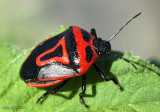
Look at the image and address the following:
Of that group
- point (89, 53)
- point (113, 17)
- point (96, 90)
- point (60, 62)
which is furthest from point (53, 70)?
point (113, 17)

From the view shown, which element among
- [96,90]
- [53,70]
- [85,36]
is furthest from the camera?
[85,36]

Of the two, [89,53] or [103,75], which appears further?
[89,53]

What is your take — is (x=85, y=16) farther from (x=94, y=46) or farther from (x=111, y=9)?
(x=94, y=46)

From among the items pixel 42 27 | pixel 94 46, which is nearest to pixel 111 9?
pixel 42 27

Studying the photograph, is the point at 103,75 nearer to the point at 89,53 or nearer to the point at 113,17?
the point at 89,53

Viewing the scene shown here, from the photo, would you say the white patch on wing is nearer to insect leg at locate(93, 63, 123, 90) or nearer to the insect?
the insect

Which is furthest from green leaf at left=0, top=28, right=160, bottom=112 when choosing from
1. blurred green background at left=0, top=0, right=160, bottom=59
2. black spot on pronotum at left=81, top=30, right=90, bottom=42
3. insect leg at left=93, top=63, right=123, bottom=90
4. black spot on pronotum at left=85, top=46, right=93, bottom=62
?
blurred green background at left=0, top=0, right=160, bottom=59

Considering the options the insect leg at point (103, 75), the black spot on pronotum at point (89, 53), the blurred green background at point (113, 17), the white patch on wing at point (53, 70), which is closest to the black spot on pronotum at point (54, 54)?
the white patch on wing at point (53, 70)
